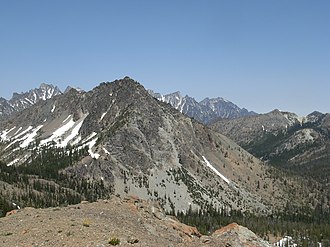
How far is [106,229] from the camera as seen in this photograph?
43719 millimetres

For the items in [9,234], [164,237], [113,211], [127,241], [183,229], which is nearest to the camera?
[127,241]

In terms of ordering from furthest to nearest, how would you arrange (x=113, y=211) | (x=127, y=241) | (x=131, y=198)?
(x=131, y=198)
(x=113, y=211)
(x=127, y=241)

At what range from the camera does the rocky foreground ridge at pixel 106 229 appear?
40.6 metres

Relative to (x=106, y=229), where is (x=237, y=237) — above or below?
below

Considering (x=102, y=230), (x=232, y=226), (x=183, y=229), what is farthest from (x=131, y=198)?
(x=102, y=230)

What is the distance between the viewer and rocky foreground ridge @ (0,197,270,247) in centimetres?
4062

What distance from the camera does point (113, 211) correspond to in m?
53.7

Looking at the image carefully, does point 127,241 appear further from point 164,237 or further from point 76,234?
point 164,237

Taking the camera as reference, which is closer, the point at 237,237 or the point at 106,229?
the point at 106,229

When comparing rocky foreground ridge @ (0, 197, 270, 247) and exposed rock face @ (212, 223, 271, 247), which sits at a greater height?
rocky foreground ridge @ (0, 197, 270, 247)

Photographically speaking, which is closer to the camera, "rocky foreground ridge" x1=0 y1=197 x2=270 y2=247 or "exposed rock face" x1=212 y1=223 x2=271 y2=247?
"rocky foreground ridge" x1=0 y1=197 x2=270 y2=247

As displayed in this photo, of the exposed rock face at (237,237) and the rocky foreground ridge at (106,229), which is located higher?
the rocky foreground ridge at (106,229)

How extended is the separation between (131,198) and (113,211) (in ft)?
40.6

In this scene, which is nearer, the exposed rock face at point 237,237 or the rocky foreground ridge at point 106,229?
the rocky foreground ridge at point 106,229
